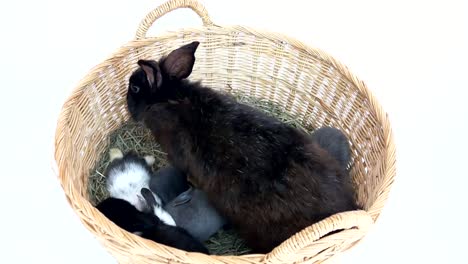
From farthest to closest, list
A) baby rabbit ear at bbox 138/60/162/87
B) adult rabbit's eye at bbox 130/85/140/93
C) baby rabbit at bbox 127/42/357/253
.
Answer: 1. adult rabbit's eye at bbox 130/85/140/93
2. baby rabbit ear at bbox 138/60/162/87
3. baby rabbit at bbox 127/42/357/253

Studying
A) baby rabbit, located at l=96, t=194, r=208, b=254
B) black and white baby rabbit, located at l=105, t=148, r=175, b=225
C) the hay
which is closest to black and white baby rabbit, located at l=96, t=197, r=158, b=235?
baby rabbit, located at l=96, t=194, r=208, b=254

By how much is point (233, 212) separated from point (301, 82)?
0.95 m

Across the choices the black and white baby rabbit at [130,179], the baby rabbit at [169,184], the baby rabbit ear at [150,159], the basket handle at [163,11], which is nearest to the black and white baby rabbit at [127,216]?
the black and white baby rabbit at [130,179]

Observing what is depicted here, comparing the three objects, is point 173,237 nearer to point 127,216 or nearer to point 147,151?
point 127,216

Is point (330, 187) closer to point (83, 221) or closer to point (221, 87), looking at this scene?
point (83, 221)

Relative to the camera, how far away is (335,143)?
2359mm

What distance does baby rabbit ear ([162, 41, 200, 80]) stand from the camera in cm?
212

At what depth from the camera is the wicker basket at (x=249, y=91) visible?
208 centimetres

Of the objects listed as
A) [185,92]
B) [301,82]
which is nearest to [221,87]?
[301,82]

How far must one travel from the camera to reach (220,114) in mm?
2031

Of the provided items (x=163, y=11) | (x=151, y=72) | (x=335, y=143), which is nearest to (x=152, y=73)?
(x=151, y=72)

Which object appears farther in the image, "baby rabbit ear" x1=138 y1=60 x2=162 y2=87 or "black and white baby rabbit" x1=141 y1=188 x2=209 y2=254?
"baby rabbit ear" x1=138 y1=60 x2=162 y2=87

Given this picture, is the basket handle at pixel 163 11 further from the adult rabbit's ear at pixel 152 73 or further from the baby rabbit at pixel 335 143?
the baby rabbit at pixel 335 143

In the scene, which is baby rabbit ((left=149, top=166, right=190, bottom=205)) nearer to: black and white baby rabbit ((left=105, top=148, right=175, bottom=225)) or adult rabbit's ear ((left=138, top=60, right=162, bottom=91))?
black and white baby rabbit ((left=105, top=148, right=175, bottom=225))
